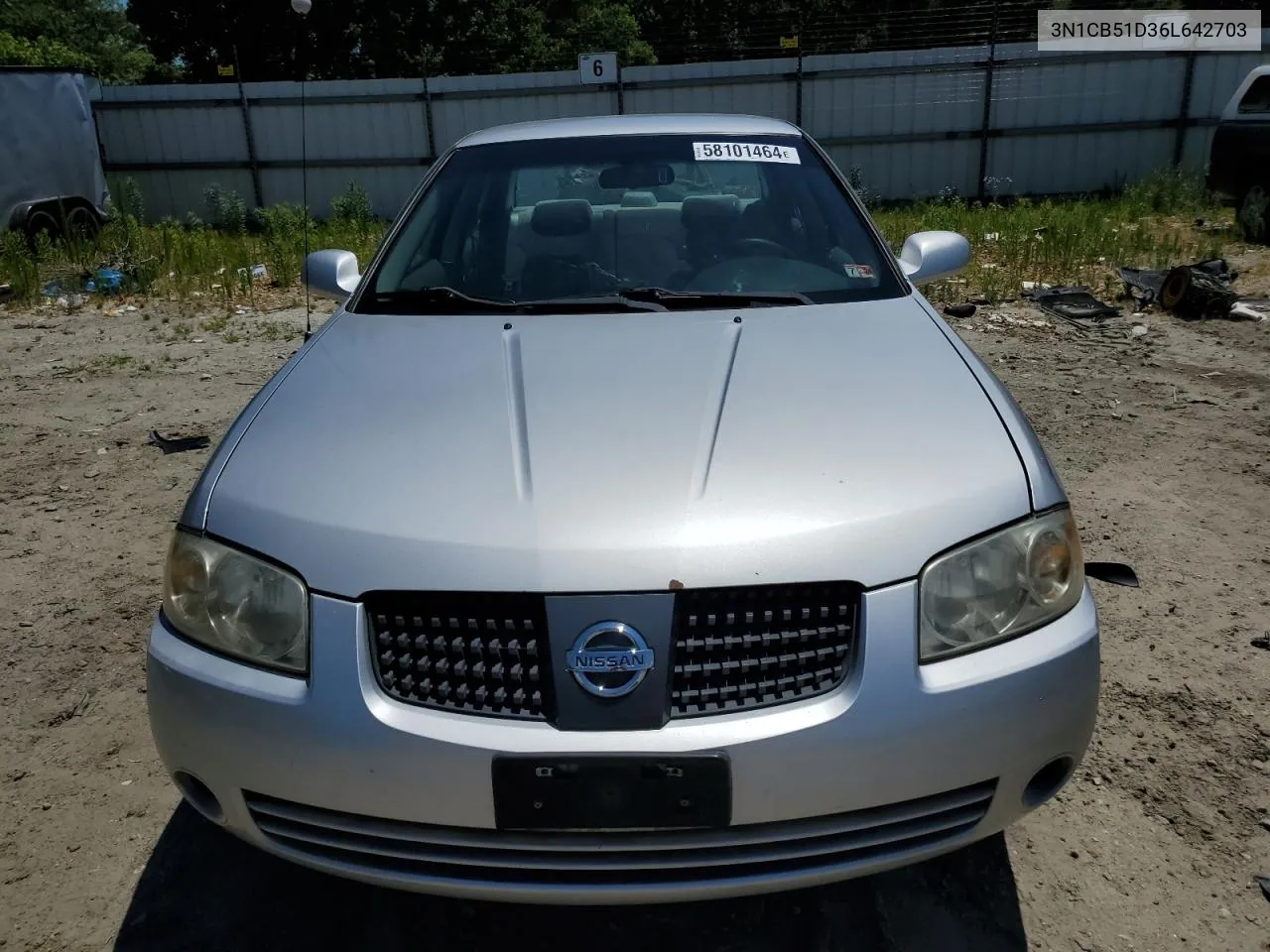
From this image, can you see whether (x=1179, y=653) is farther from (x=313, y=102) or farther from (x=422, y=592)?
(x=313, y=102)

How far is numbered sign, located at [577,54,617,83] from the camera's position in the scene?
1393cm

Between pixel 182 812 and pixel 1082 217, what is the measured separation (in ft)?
34.6

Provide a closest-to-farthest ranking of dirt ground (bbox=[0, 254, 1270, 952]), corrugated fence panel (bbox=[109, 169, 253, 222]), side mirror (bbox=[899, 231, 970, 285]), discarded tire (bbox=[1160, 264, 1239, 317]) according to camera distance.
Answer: dirt ground (bbox=[0, 254, 1270, 952]) < side mirror (bbox=[899, 231, 970, 285]) < discarded tire (bbox=[1160, 264, 1239, 317]) < corrugated fence panel (bbox=[109, 169, 253, 222])

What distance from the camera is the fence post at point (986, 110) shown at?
13.8m

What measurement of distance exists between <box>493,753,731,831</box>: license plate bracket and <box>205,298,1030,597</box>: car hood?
0.86 ft

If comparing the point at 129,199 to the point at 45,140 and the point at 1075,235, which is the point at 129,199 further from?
the point at 1075,235

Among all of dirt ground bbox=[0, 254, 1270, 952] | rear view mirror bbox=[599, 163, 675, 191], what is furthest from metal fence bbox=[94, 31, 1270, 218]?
rear view mirror bbox=[599, 163, 675, 191]

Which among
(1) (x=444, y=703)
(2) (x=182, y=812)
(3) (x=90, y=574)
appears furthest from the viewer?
(3) (x=90, y=574)

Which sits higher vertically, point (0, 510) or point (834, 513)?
point (834, 513)

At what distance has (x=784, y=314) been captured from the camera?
7.88 ft

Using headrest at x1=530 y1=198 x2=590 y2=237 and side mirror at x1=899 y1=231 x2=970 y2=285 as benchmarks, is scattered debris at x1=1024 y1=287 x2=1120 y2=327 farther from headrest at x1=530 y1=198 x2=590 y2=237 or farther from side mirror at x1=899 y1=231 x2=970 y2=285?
headrest at x1=530 y1=198 x2=590 y2=237

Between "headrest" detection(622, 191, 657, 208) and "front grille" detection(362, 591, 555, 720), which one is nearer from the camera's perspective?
"front grille" detection(362, 591, 555, 720)

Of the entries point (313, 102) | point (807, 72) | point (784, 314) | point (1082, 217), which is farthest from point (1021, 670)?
point (313, 102)

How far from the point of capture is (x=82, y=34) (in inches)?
1711
